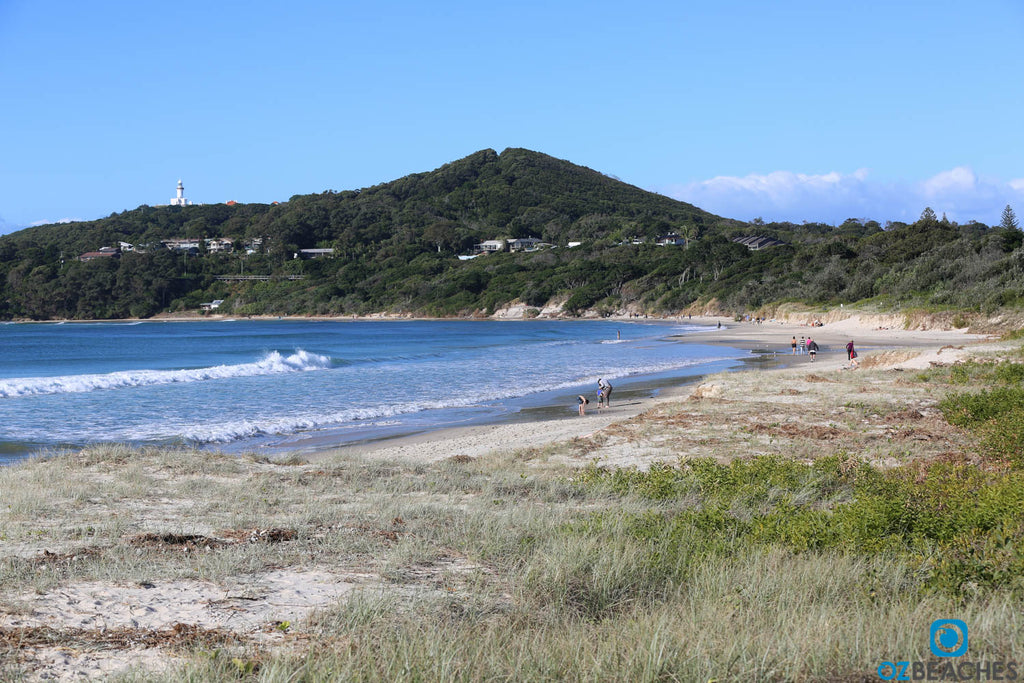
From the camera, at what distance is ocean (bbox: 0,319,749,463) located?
57.5 ft

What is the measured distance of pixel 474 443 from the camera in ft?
48.5

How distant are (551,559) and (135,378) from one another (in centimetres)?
2955

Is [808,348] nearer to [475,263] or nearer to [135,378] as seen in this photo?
[135,378]

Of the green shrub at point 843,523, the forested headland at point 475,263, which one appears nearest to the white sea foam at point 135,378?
the green shrub at point 843,523

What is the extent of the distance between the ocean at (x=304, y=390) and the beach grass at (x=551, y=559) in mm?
6841

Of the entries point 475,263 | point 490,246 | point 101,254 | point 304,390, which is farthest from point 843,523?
point 101,254

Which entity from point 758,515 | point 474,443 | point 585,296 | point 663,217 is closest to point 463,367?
point 474,443

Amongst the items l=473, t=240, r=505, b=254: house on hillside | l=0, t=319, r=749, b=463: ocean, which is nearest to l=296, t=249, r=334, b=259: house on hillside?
l=473, t=240, r=505, b=254: house on hillside

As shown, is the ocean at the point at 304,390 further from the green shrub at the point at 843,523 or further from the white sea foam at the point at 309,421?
the green shrub at the point at 843,523

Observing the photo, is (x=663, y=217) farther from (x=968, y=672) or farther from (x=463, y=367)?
(x=968, y=672)

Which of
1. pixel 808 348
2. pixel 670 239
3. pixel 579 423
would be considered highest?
pixel 670 239

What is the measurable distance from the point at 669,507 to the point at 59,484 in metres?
7.00

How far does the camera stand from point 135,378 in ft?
101

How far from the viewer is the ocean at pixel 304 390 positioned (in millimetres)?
17531
